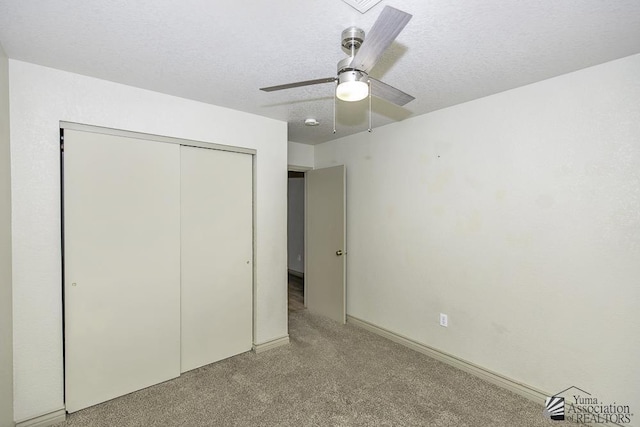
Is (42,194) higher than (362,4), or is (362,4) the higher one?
(362,4)

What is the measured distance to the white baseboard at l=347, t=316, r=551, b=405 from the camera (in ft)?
7.67

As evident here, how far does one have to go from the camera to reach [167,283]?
2.61 m

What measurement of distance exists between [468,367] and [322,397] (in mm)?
1343

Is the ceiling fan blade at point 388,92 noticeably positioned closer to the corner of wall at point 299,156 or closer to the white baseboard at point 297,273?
the corner of wall at point 299,156

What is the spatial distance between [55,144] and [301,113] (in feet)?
6.36

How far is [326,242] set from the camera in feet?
13.4

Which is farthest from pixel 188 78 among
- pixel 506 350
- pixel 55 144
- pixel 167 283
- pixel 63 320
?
pixel 506 350

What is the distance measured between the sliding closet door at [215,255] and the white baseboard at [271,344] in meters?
0.10

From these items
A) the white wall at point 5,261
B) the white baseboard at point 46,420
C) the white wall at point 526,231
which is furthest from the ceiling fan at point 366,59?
the white baseboard at point 46,420

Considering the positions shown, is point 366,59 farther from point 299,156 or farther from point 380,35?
point 299,156

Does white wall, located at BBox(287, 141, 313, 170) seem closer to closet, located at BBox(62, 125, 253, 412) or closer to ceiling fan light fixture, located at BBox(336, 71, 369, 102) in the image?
closet, located at BBox(62, 125, 253, 412)

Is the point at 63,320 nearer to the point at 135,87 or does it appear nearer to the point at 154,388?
the point at 154,388

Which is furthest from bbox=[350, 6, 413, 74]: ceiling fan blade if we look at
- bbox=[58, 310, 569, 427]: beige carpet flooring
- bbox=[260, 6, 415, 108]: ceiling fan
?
bbox=[58, 310, 569, 427]: beige carpet flooring

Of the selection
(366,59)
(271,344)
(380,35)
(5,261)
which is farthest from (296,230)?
(380,35)
